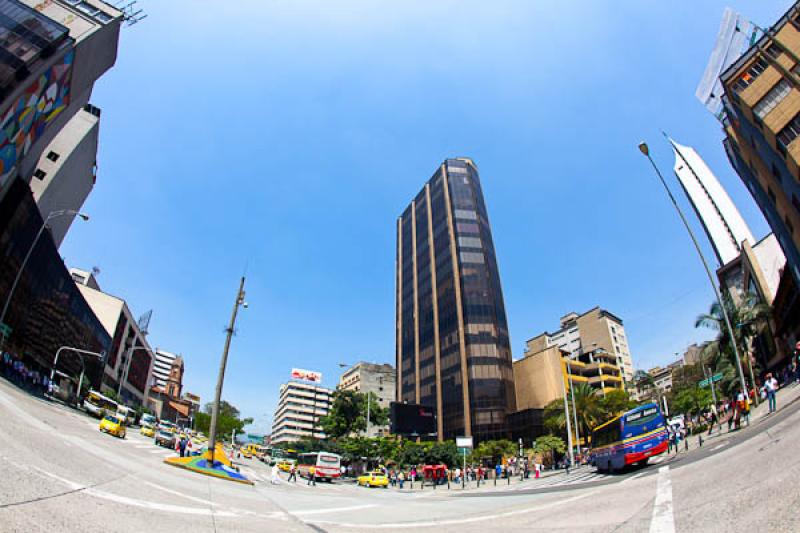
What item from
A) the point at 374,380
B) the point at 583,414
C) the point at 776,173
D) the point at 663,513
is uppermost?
the point at 776,173

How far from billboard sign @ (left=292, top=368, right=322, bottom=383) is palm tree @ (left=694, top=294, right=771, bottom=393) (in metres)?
120

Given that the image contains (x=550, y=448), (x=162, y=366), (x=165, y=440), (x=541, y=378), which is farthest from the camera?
(x=162, y=366)

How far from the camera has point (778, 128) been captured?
30688mm

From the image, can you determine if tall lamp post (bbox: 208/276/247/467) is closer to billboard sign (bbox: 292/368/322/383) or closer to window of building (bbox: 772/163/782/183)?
window of building (bbox: 772/163/782/183)

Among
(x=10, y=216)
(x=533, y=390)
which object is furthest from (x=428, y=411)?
(x=10, y=216)

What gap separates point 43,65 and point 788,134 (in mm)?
66337

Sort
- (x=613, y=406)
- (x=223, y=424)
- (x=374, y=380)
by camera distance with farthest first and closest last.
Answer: (x=374, y=380) < (x=223, y=424) < (x=613, y=406)

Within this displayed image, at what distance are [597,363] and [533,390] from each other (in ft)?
103

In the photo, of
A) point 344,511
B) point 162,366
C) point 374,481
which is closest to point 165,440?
point 374,481

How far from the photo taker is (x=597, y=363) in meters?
90.8

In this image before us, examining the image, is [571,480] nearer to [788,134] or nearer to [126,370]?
[788,134]

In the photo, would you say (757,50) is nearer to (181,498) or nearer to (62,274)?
(181,498)

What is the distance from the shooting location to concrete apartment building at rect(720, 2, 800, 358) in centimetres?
3089

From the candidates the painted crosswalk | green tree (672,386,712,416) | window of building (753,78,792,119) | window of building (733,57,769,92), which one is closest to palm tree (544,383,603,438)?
green tree (672,386,712,416)
